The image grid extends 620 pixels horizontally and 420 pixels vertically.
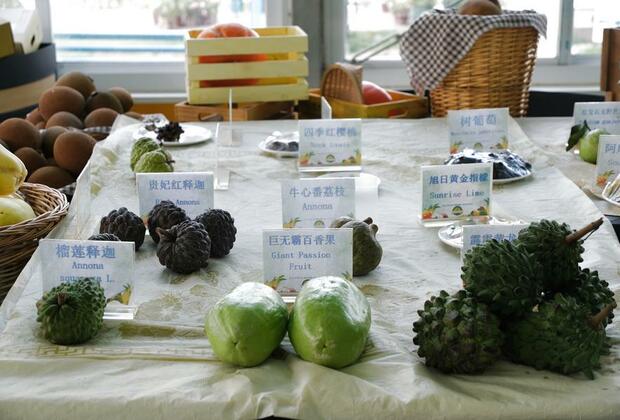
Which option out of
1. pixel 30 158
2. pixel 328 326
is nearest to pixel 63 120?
pixel 30 158

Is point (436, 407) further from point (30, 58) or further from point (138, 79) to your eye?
point (138, 79)

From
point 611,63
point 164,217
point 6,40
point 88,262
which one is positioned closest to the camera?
point 88,262

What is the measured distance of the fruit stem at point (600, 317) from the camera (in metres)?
1.12

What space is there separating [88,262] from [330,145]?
106 cm

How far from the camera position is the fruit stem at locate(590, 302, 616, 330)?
1.12 meters

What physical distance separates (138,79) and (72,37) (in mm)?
377

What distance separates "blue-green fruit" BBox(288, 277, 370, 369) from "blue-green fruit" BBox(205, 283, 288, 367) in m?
0.03

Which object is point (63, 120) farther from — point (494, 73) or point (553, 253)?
point (553, 253)

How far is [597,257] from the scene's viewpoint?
1.59m

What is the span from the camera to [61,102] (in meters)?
2.85

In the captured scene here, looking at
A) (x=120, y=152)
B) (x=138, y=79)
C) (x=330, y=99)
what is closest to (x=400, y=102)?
(x=330, y=99)

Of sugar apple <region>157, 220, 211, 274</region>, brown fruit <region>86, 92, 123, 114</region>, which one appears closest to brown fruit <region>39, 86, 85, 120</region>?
brown fruit <region>86, 92, 123, 114</region>

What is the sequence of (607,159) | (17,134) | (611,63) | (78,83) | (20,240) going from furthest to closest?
(78,83) → (611,63) → (17,134) → (607,159) → (20,240)

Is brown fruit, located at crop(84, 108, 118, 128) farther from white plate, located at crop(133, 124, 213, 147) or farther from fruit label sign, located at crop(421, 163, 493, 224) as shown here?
fruit label sign, located at crop(421, 163, 493, 224)
